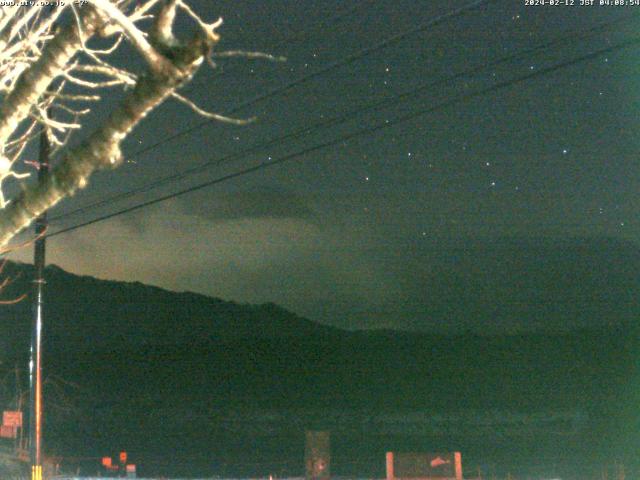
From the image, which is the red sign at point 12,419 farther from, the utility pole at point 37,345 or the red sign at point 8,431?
the utility pole at point 37,345

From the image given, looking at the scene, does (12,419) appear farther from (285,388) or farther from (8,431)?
(285,388)

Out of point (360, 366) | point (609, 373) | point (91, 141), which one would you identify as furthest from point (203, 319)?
point (91, 141)

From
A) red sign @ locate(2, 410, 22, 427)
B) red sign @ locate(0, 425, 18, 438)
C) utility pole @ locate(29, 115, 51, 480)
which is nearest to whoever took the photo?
utility pole @ locate(29, 115, 51, 480)

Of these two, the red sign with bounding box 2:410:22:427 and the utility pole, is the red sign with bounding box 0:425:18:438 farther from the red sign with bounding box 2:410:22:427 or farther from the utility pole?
the utility pole

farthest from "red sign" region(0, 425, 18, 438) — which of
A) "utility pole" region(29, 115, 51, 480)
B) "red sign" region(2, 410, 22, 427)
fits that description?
"utility pole" region(29, 115, 51, 480)

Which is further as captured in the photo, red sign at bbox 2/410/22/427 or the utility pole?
red sign at bbox 2/410/22/427

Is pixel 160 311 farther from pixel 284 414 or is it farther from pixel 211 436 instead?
pixel 211 436

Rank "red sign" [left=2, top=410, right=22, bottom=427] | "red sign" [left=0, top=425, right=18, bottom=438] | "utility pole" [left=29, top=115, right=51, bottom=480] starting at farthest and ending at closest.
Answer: "red sign" [left=0, top=425, right=18, bottom=438]
"red sign" [left=2, top=410, right=22, bottom=427]
"utility pole" [left=29, top=115, right=51, bottom=480]

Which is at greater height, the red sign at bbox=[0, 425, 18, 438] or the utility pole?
the utility pole

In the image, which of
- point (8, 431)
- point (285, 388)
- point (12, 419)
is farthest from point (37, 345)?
point (285, 388)
